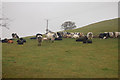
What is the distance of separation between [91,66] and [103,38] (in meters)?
Answer: 19.2

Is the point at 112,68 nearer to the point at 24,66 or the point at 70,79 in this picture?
the point at 70,79

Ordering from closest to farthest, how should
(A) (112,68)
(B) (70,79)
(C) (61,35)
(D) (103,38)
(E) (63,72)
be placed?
(B) (70,79) → (E) (63,72) → (A) (112,68) → (D) (103,38) → (C) (61,35)

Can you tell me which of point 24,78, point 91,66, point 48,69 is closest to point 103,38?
point 91,66

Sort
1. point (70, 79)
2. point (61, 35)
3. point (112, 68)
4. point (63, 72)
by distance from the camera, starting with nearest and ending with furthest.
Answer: point (70, 79) < point (63, 72) < point (112, 68) < point (61, 35)

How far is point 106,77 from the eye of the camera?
31.3 ft

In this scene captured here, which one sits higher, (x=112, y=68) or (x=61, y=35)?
(x=61, y=35)

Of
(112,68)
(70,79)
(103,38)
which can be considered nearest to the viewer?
(70,79)

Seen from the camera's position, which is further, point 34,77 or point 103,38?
point 103,38

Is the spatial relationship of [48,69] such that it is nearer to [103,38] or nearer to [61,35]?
[103,38]

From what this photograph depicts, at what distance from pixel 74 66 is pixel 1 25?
5.76 metres

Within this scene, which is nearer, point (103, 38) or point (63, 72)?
point (63, 72)

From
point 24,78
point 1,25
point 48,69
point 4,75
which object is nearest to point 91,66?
point 48,69

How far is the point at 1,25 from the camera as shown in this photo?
364 inches

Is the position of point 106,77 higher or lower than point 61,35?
lower
